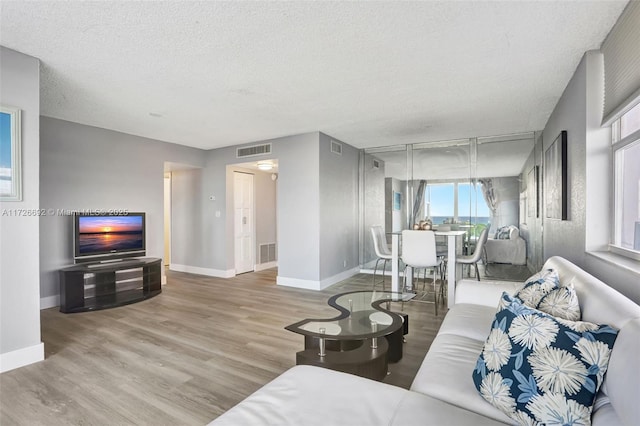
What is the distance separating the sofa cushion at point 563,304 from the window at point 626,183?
0.92m

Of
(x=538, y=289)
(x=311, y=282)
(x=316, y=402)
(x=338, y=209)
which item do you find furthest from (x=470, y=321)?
(x=338, y=209)

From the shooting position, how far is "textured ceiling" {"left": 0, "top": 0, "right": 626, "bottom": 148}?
1.98m

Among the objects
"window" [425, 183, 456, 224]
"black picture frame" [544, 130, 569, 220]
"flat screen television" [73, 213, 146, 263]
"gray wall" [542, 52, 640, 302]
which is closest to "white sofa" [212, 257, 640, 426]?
"gray wall" [542, 52, 640, 302]

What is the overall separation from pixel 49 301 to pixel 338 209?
14.2 feet

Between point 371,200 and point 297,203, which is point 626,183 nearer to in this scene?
point 297,203

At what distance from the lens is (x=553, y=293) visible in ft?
4.82

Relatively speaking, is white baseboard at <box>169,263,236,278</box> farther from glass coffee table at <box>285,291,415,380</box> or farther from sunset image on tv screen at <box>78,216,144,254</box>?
glass coffee table at <box>285,291,415,380</box>

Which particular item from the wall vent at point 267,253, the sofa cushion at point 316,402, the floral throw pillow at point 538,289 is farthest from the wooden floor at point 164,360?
the wall vent at point 267,253

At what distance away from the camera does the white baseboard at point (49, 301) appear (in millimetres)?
3962

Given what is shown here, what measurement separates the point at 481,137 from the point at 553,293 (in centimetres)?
449

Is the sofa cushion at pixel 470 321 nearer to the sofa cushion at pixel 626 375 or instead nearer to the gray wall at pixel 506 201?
the sofa cushion at pixel 626 375

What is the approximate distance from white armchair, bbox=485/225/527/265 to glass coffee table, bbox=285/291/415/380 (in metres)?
4.00

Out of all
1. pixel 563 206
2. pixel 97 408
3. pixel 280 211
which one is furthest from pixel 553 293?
pixel 280 211

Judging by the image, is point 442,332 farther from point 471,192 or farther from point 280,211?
point 471,192
